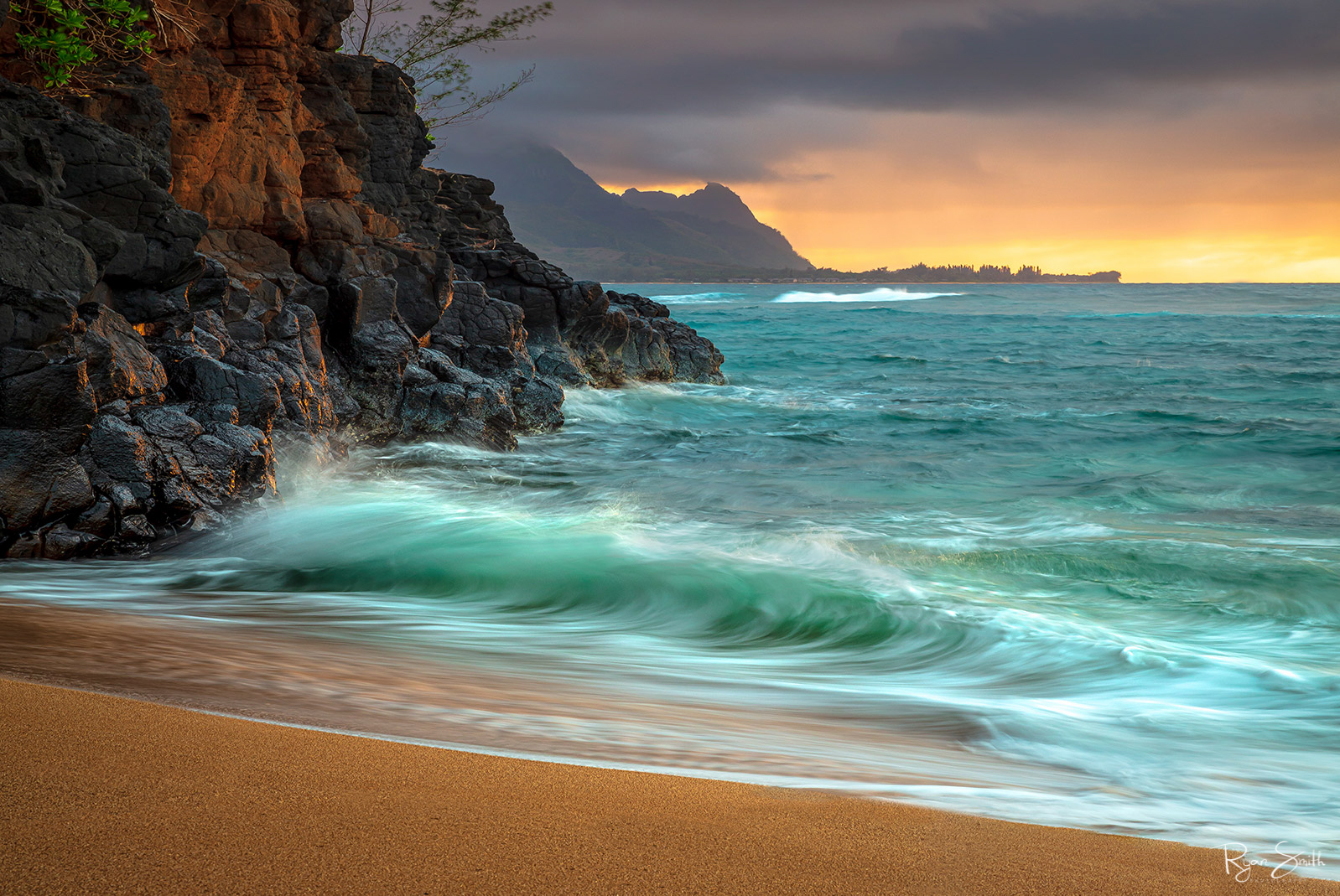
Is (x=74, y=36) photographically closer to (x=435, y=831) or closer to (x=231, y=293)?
(x=231, y=293)

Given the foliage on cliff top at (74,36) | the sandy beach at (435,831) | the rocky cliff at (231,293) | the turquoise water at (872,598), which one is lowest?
the turquoise water at (872,598)

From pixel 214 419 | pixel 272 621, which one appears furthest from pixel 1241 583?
pixel 214 419

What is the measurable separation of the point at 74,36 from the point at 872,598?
9523 mm

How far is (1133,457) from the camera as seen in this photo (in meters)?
14.5

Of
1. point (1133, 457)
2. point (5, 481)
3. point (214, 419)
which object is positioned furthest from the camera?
point (1133, 457)

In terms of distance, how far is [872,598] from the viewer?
734 cm

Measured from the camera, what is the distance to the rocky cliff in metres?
7.02

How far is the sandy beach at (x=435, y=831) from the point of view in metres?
1.93

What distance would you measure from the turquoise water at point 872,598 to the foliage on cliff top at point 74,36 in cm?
494

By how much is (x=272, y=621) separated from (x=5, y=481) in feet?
8.45

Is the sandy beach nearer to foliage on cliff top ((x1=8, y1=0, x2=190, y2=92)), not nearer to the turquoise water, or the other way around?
the turquoise water

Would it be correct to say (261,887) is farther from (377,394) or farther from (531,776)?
(377,394)

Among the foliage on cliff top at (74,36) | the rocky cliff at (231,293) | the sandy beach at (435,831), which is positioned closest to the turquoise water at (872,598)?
the sandy beach at (435,831)

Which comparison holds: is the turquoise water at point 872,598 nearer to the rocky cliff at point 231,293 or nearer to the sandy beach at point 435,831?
the sandy beach at point 435,831
